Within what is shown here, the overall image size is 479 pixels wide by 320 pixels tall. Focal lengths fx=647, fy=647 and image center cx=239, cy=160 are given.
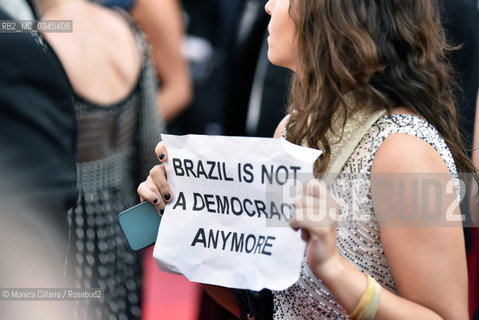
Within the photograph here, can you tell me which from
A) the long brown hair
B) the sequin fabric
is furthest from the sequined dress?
the long brown hair

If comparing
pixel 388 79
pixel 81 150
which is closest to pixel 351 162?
pixel 388 79

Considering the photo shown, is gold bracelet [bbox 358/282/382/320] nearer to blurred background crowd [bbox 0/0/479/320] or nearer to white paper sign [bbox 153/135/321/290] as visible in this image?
white paper sign [bbox 153/135/321/290]

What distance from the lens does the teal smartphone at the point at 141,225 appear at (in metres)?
1.50

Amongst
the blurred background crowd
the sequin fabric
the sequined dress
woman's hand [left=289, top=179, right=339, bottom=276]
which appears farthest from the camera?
the sequined dress

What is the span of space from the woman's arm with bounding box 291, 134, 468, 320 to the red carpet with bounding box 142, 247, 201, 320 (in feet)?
8.66

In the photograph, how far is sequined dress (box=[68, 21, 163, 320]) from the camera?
204 cm

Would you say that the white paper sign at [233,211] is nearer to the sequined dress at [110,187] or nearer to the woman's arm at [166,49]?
the sequined dress at [110,187]

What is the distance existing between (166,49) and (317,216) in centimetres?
242

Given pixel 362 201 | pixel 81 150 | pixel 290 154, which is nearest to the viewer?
pixel 290 154

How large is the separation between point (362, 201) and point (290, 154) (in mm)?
222

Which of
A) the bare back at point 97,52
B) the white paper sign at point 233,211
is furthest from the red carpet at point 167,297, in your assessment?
the white paper sign at point 233,211

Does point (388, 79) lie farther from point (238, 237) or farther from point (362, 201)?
point (238, 237)

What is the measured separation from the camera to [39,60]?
114cm

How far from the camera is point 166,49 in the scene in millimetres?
3488
